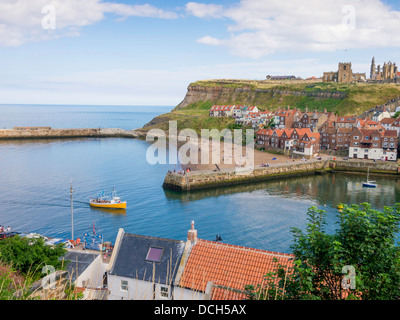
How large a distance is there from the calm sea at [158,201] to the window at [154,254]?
1501 centimetres

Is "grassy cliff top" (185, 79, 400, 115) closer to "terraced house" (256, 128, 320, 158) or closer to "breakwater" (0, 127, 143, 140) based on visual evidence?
"terraced house" (256, 128, 320, 158)

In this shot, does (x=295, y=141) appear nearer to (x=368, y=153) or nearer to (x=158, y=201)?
(x=368, y=153)

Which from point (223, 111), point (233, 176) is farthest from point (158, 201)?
point (223, 111)

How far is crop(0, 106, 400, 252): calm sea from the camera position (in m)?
35.8

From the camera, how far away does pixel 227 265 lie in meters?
16.0

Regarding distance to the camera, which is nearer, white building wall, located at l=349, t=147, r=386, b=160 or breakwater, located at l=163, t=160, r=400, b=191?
breakwater, located at l=163, t=160, r=400, b=191

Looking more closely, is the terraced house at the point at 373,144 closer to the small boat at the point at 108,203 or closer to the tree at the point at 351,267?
the small boat at the point at 108,203

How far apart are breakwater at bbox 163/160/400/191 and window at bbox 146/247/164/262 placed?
112 feet

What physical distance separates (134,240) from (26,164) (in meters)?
60.9

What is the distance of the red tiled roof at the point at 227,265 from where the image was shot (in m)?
15.2

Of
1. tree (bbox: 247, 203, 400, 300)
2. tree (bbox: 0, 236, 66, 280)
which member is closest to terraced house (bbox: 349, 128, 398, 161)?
tree (bbox: 0, 236, 66, 280)

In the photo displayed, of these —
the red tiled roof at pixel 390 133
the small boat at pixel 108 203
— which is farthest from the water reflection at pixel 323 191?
the red tiled roof at pixel 390 133

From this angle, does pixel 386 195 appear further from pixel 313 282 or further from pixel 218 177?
pixel 313 282

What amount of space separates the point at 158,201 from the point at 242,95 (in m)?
109
